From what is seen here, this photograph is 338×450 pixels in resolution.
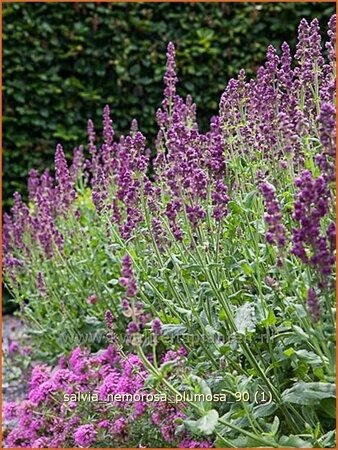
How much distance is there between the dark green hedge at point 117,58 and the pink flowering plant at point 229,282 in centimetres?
328

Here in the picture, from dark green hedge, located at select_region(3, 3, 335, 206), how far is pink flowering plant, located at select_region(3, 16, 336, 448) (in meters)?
3.28

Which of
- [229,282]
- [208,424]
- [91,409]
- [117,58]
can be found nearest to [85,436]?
[91,409]

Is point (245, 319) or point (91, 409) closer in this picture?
point (245, 319)

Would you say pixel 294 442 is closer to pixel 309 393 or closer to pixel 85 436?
pixel 309 393

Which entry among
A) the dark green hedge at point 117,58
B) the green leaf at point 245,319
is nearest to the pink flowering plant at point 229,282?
the green leaf at point 245,319

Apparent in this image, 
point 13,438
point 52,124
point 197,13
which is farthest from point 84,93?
point 13,438

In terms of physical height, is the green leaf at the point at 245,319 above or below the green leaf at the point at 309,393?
above

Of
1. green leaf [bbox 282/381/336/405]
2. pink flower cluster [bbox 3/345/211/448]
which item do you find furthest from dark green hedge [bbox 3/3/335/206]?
green leaf [bbox 282/381/336/405]

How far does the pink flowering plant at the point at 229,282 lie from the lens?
2209 mm

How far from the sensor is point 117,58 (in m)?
7.04

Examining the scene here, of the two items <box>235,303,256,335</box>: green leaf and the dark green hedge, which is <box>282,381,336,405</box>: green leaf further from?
the dark green hedge

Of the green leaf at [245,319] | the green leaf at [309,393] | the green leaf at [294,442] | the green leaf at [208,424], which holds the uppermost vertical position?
the green leaf at [245,319]

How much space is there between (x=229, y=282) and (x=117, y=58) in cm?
468

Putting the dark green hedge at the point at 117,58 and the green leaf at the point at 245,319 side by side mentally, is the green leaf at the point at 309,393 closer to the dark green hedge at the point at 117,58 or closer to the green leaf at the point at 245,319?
the green leaf at the point at 245,319
